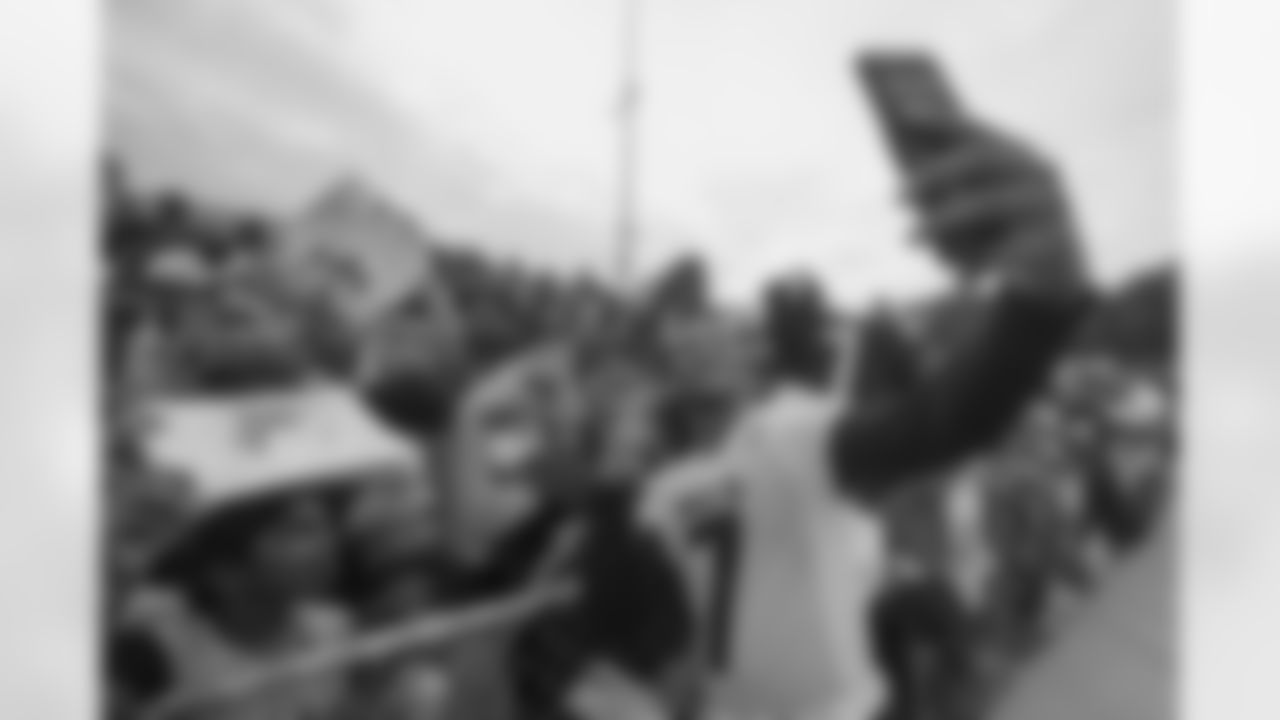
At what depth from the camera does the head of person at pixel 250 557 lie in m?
1.21

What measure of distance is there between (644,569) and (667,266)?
0.24 m

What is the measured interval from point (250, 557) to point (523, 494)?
216 millimetres

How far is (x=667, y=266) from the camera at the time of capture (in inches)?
48.1

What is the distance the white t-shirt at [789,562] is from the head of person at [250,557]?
0.27m

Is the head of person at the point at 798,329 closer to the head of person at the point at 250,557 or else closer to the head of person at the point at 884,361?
the head of person at the point at 884,361

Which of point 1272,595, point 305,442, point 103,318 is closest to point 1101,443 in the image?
point 1272,595

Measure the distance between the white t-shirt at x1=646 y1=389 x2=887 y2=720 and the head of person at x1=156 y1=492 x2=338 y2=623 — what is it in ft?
0.89

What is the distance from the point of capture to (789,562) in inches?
48.4

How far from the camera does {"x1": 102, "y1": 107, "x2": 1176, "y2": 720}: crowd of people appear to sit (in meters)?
1.21

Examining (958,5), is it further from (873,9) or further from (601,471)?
(601,471)

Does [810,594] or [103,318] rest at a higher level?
[103,318]

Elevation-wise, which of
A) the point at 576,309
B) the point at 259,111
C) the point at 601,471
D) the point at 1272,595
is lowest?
the point at 1272,595

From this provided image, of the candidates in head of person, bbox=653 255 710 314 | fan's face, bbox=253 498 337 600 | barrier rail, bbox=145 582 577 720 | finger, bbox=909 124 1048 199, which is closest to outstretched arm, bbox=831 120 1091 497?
finger, bbox=909 124 1048 199

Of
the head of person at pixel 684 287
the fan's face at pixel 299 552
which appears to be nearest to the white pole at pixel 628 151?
the head of person at pixel 684 287
